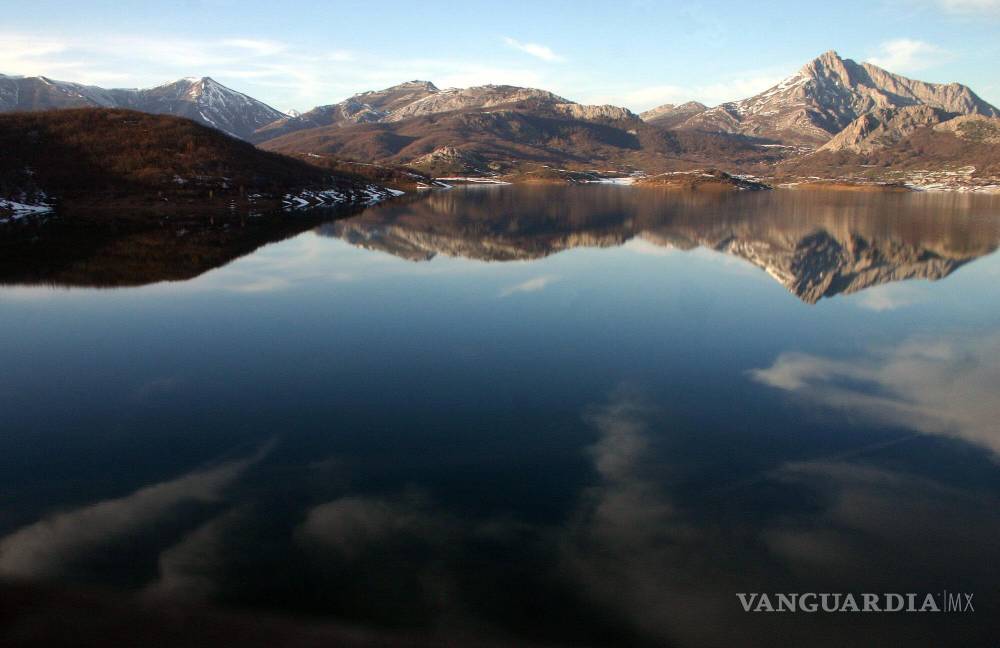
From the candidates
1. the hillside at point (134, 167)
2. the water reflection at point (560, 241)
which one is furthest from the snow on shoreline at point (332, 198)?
the water reflection at point (560, 241)

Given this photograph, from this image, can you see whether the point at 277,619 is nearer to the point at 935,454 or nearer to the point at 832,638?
the point at 832,638

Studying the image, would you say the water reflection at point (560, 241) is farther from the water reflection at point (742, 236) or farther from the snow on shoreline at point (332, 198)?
the snow on shoreline at point (332, 198)

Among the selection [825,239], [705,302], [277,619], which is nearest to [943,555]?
[277,619]

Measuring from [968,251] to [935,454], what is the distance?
181ft

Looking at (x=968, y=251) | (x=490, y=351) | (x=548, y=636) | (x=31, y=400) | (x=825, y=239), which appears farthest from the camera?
(x=825, y=239)

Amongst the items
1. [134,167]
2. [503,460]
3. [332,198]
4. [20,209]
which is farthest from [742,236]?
[134,167]

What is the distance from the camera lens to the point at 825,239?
6294 centimetres

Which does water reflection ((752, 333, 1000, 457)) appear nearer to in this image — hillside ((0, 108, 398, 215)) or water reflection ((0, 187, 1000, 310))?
water reflection ((0, 187, 1000, 310))

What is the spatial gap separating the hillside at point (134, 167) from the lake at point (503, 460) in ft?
199

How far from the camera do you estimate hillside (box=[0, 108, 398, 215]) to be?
282 ft

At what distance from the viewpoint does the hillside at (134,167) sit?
282 ft

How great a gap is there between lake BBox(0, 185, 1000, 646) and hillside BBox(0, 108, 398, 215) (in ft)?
199

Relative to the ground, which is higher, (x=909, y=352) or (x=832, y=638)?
(x=909, y=352)

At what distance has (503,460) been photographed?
15344 mm
